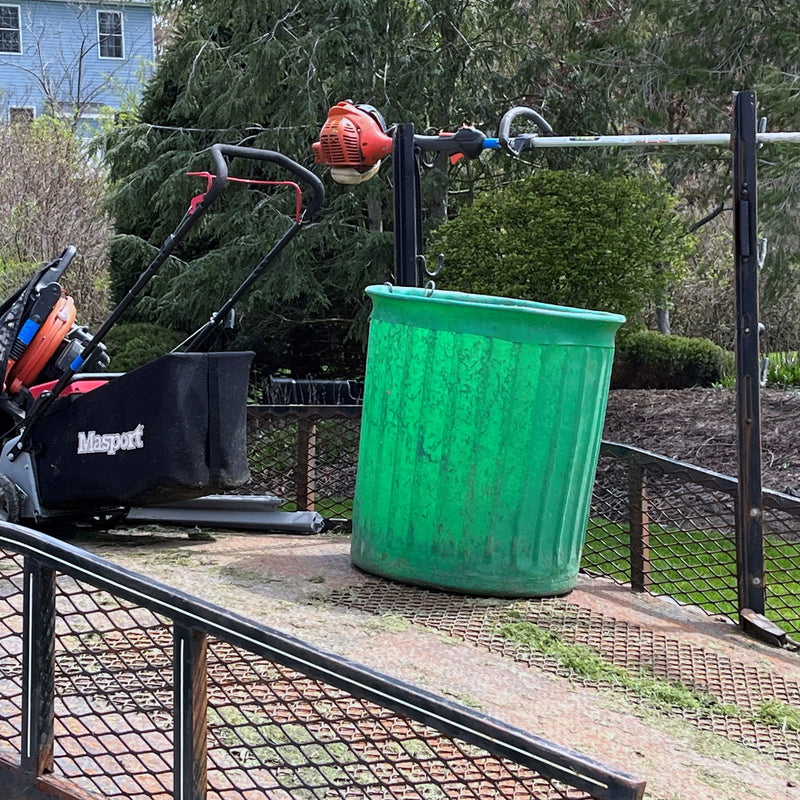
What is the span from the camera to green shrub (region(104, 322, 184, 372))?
11.1 meters

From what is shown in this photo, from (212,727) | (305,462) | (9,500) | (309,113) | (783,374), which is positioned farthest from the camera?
(783,374)

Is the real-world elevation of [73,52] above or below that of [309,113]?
above

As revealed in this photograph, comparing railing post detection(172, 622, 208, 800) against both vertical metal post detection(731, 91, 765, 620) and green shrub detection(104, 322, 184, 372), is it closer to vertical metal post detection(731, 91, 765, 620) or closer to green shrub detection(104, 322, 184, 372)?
vertical metal post detection(731, 91, 765, 620)

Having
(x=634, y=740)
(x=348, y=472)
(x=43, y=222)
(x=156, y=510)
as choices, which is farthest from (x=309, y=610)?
(x=43, y=222)

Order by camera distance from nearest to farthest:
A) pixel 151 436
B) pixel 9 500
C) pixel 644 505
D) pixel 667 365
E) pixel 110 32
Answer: pixel 151 436 < pixel 9 500 < pixel 644 505 < pixel 667 365 < pixel 110 32

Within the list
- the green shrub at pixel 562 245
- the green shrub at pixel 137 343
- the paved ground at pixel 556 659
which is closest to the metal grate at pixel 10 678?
A: the paved ground at pixel 556 659

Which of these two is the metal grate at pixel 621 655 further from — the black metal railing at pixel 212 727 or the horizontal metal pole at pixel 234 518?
the horizontal metal pole at pixel 234 518

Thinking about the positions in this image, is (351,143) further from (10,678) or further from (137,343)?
(137,343)

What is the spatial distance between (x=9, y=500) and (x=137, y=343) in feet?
21.3

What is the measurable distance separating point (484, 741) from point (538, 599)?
103 inches

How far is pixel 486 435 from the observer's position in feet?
14.2

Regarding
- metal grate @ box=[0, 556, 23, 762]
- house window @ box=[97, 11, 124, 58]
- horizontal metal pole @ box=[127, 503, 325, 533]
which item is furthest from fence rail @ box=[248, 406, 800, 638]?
house window @ box=[97, 11, 124, 58]

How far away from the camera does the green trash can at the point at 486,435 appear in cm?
430

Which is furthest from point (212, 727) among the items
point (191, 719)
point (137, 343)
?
point (137, 343)
